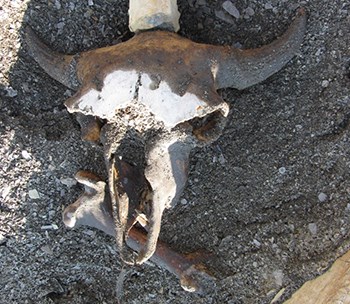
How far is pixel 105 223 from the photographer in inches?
103

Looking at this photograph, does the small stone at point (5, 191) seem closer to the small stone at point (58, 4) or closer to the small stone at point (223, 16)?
the small stone at point (58, 4)

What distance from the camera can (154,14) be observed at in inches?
92.6

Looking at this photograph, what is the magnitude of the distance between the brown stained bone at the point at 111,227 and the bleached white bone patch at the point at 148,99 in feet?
1.30

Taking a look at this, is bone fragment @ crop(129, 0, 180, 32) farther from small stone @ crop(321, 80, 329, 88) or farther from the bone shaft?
the bone shaft

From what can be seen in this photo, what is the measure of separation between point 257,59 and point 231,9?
36 centimetres

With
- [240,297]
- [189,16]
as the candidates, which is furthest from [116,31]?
[240,297]

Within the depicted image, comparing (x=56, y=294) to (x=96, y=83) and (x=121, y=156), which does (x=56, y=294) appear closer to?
(x=121, y=156)

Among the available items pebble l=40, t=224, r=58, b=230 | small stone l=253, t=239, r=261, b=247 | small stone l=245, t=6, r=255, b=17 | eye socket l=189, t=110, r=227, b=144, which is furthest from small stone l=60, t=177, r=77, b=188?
small stone l=245, t=6, r=255, b=17

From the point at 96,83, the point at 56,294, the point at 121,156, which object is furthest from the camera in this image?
the point at 56,294

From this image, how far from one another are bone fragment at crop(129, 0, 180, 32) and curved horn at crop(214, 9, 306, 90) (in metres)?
0.25

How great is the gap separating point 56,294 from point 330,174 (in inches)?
60.0

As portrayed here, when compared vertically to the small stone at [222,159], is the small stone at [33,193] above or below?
below

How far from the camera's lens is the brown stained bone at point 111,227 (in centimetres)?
257

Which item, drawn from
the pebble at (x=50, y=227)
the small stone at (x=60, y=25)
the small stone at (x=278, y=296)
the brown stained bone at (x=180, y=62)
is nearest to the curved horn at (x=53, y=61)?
the brown stained bone at (x=180, y=62)
